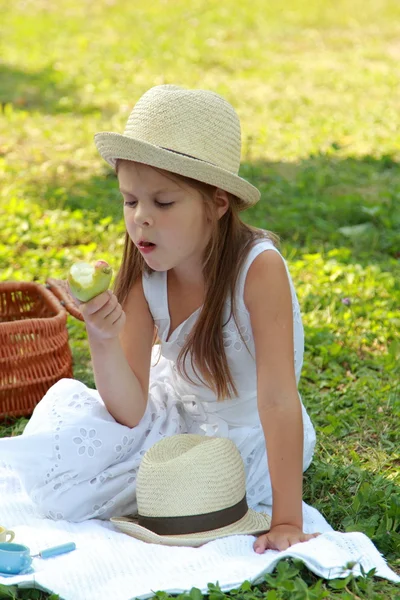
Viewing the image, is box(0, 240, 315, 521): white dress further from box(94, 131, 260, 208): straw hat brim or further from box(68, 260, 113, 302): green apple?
box(68, 260, 113, 302): green apple

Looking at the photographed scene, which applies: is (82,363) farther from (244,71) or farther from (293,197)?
(244,71)

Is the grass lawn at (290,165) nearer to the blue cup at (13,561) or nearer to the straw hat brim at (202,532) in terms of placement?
the blue cup at (13,561)

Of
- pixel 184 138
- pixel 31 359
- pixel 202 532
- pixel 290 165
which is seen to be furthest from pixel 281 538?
pixel 290 165

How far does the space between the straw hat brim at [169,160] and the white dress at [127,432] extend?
0.29m

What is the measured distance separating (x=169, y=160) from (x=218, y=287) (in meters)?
0.50

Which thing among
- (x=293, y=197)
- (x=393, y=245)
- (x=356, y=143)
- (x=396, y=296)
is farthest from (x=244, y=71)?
(x=396, y=296)

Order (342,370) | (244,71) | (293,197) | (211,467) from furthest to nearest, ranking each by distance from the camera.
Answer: (244,71) < (293,197) < (342,370) < (211,467)

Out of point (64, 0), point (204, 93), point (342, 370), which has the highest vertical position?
point (64, 0)

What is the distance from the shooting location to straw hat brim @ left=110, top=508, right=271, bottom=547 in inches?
101

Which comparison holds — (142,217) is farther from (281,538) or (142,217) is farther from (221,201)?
(281,538)

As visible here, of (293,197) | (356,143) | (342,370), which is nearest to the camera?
(342,370)

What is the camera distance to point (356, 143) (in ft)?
22.9

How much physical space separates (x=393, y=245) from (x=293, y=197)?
0.93 meters

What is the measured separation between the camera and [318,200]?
581cm
